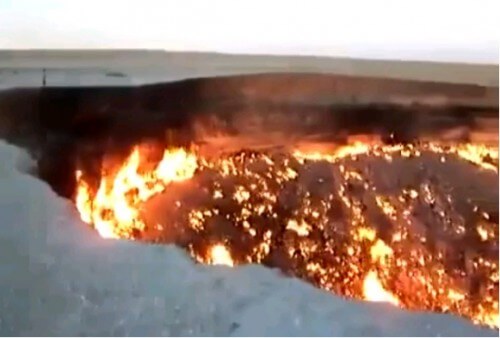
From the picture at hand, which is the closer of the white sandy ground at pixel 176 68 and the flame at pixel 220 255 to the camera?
the flame at pixel 220 255

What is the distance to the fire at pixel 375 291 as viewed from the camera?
986 millimetres

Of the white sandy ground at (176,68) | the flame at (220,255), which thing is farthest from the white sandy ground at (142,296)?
the white sandy ground at (176,68)

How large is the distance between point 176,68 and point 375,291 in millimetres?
371

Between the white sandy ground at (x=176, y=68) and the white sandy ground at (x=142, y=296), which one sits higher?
the white sandy ground at (x=176, y=68)

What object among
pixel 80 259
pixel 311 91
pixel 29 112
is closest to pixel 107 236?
pixel 80 259

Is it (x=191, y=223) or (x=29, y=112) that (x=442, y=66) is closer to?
(x=191, y=223)

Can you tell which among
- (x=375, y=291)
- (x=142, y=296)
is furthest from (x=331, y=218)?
(x=142, y=296)

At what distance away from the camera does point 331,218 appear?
1.05 metres

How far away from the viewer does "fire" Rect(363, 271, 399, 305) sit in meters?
0.99

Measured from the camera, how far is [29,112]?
1103 millimetres

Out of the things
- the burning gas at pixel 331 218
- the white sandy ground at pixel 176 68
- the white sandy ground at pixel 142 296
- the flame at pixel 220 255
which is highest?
the white sandy ground at pixel 176 68

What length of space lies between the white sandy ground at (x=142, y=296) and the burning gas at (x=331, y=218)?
2 cm

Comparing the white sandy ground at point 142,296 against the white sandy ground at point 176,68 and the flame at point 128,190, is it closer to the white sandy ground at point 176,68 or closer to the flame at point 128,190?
the flame at point 128,190

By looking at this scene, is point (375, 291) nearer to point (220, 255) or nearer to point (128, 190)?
point (220, 255)
